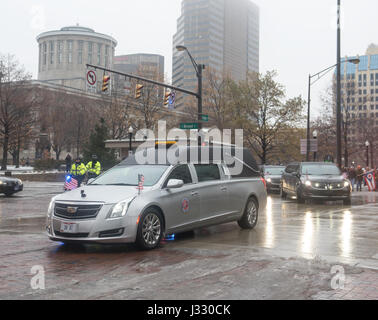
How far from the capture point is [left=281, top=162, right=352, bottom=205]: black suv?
750 inches

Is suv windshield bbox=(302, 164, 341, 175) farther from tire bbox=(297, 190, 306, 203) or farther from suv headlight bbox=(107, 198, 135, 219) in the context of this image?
suv headlight bbox=(107, 198, 135, 219)

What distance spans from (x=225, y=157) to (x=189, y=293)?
19.1 feet

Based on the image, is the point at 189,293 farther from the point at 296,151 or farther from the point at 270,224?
the point at 296,151

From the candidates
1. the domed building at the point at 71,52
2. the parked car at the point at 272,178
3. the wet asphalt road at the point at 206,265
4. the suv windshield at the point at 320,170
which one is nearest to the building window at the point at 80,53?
the domed building at the point at 71,52

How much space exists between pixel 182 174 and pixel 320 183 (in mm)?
11022

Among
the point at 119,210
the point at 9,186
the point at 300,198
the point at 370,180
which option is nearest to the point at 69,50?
the point at 370,180

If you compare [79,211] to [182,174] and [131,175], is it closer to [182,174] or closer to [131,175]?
[131,175]

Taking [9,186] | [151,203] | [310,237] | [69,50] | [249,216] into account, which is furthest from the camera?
[69,50]

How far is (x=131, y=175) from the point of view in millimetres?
9336

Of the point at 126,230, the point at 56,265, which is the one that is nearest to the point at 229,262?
the point at 126,230

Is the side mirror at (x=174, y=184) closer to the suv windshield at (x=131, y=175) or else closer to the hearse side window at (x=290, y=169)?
the suv windshield at (x=131, y=175)

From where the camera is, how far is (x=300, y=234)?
10.5 metres

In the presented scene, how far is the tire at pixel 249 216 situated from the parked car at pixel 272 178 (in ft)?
51.3

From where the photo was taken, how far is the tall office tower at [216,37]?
14925cm
